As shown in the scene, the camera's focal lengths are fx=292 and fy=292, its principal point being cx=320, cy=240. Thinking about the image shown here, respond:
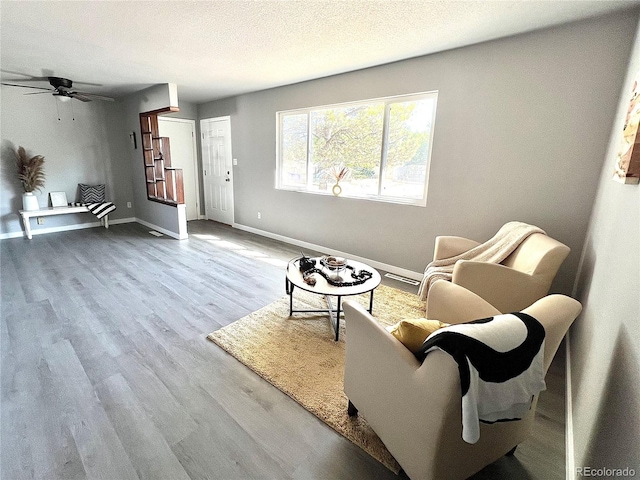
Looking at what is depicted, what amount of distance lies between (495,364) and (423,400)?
283 mm

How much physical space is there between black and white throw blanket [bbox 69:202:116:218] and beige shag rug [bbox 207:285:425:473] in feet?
14.6

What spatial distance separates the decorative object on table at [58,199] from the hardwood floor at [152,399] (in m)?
2.36

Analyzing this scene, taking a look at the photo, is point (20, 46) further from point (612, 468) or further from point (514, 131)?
point (612, 468)

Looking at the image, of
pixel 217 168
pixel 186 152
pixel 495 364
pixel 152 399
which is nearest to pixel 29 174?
pixel 186 152

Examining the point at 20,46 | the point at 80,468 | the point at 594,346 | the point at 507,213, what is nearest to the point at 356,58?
the point at 507,213

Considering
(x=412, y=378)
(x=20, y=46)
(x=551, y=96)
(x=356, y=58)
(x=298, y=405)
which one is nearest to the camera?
(x=412, y=378)

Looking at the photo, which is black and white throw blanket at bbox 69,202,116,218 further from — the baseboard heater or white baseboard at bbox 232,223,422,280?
the baseboard heater

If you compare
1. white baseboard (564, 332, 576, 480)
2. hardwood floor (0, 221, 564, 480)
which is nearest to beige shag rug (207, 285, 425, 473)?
hardwood floor (0, 221, 564, 480)

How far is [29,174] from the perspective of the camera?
462cm

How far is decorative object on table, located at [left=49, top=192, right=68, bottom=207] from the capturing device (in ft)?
16.5

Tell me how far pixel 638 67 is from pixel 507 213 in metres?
1.31

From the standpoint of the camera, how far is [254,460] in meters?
1.37

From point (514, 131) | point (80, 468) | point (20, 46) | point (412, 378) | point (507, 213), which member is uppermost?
point (20, 46)

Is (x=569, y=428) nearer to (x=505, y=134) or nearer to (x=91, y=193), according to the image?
(x=505, y=134)
